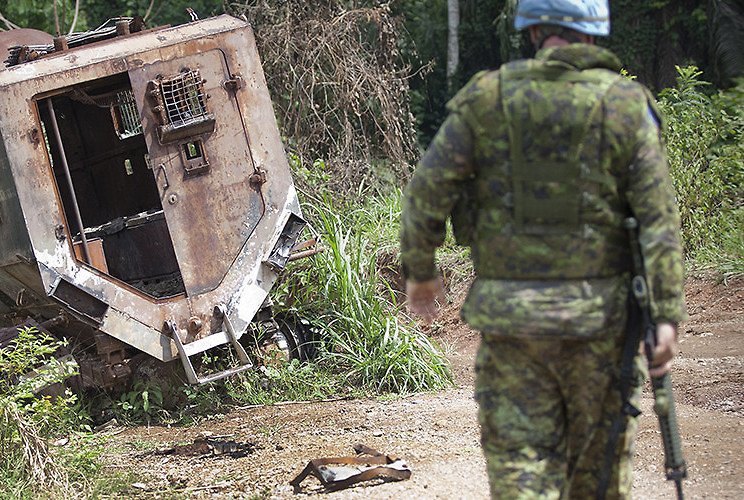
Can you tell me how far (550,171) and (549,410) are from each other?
717mm

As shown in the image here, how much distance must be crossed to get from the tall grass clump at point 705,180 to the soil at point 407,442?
1.50m

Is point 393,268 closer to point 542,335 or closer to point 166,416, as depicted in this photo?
point 166,416

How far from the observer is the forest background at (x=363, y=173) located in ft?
20.1

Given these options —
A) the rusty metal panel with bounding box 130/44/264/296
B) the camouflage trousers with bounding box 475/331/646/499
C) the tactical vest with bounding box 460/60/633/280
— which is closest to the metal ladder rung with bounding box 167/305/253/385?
the rusty metal panel with bounding box 130/44/264/296

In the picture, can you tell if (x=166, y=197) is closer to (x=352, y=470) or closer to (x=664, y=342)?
(x=352, y=470)

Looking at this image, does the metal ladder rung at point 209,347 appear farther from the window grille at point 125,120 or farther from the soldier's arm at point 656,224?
the soldier's arm at point 656,224

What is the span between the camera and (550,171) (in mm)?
2650

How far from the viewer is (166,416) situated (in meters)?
6.11

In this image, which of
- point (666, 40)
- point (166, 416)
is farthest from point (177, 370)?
point (666, 40)

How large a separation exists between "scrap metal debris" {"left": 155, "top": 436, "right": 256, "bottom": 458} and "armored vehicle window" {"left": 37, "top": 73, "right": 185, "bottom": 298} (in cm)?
212

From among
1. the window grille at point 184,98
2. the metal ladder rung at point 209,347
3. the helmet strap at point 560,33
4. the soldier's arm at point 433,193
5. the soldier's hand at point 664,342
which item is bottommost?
the metal ladder rung at point 209,347

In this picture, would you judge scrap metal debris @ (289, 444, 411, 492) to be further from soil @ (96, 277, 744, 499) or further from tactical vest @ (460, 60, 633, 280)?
tactical vest @ (460, 60, 633, 280)

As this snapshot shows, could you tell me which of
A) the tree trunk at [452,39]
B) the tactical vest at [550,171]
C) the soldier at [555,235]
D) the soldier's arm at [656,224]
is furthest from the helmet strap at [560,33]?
the tree trunk at [452,39]

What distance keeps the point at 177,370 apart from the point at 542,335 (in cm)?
405
